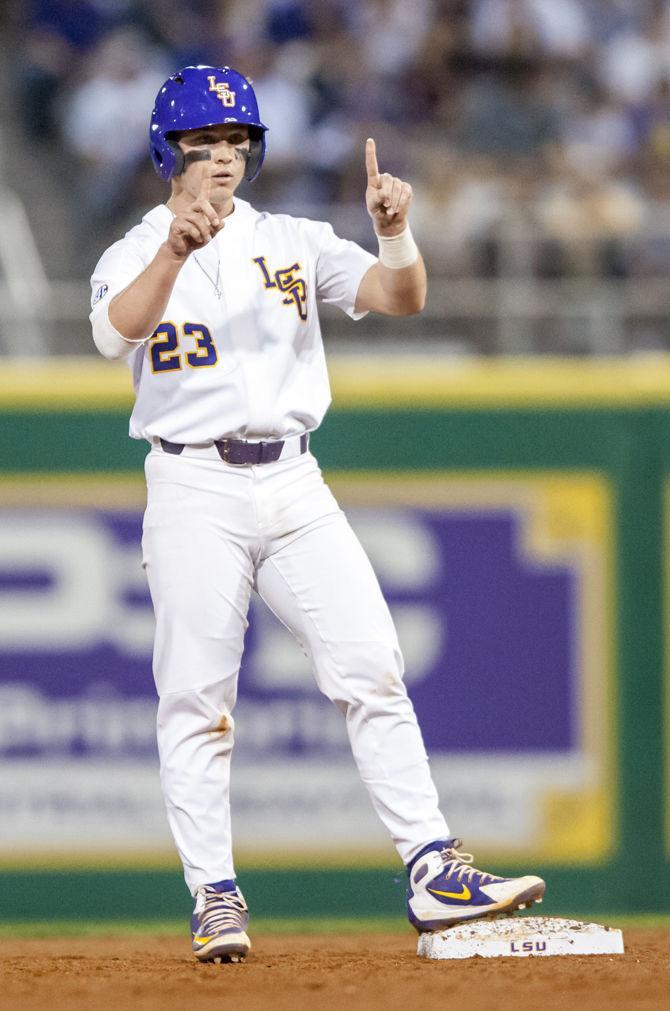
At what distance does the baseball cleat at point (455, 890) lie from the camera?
3.99 m

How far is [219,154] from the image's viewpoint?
4.09 m

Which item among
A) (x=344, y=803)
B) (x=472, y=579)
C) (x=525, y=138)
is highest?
(x=525, y=138)

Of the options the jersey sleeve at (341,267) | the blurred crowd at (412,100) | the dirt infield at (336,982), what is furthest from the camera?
the blurred crowd at (412,100)

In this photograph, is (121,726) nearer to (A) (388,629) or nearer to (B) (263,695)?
(B) (263,695)

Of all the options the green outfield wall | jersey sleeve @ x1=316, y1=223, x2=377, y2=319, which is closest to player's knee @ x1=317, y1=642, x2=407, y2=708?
jersey sleeve @ x1=316, y1=223, x2=377, y2=319

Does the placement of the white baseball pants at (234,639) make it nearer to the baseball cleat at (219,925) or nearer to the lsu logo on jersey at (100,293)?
the baseball cleat at (219,925)

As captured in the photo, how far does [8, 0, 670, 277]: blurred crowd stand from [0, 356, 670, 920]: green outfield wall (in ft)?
6.52

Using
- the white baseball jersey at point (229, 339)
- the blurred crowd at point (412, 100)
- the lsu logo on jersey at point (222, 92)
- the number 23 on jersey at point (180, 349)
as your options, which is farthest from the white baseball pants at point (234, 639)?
the blurred crowd at point (412, 100)

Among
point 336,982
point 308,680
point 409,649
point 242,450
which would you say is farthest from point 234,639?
point 409,649

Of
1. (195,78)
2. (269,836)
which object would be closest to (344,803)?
(269,836)

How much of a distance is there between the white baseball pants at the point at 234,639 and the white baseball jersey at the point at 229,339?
127 millimetres

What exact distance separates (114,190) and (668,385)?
3613 mm

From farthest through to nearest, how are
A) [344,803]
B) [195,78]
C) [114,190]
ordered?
[114,190], [344,803], [195,78]

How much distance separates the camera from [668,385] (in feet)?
19.3
